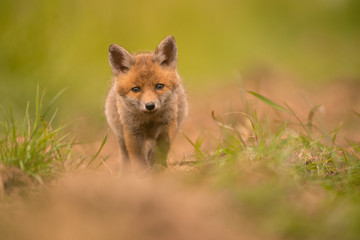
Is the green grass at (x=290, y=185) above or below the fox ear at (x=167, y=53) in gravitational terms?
below

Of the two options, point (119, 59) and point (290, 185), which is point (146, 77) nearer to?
point (119, 59)

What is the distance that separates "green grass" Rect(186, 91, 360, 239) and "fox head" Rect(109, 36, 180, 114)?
71cm

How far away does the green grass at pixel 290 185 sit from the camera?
213cm

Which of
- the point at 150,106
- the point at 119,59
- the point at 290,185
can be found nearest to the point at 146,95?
the point at 150,106

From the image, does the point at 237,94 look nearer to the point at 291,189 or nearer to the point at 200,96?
the point at 200,96

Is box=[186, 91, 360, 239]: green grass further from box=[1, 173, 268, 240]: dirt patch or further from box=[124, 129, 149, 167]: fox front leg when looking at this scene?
box=[124, 129, 149, 167]: fox front leg

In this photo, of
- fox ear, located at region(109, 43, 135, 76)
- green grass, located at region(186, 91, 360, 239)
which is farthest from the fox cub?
green grass, located at region(186, 91, 360, 239)

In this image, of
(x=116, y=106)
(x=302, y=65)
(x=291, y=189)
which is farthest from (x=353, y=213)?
(x=302, y=65)

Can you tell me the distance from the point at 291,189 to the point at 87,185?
137 centimetres

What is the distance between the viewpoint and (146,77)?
3764mm

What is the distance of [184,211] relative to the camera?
2.19m

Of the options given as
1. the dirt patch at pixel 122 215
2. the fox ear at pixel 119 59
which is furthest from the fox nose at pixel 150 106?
the dirt patch at pixel 122 215

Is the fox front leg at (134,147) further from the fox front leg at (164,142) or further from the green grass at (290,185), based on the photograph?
the green grass at (290,185)

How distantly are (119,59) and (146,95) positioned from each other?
592 millimetres
